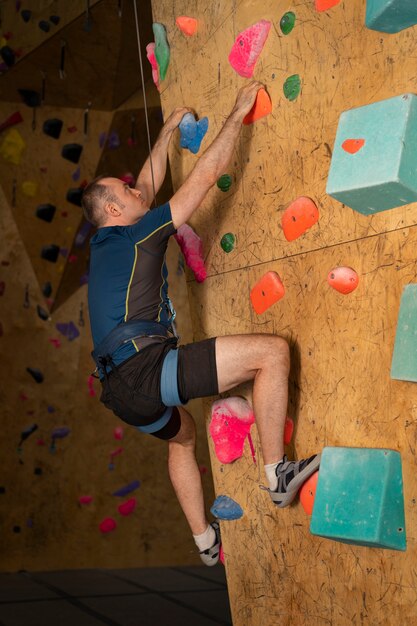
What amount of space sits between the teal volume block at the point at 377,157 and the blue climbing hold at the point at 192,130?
742 millimetres

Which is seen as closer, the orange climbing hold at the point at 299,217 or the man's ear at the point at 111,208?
the orange climbing hold at the point at 299,217

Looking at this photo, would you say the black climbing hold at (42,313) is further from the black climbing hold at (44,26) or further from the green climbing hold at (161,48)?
the green climbing hold at (161,48)

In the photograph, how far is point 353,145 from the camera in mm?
2230

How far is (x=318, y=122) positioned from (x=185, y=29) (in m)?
0.75

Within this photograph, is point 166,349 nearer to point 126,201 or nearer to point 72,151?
point 126,201

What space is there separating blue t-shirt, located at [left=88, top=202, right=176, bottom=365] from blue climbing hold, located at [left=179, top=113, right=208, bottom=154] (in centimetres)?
44

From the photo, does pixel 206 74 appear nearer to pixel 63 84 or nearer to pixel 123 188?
pixel 123 188

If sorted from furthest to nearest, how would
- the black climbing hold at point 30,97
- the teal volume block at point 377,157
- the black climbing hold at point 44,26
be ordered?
the black climbing hold at point 30,97 → the black climbing hold at point 44,26 → the teal volume block at point 377,157

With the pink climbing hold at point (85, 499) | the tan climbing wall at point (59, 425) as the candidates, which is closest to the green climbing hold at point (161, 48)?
the tan climbing wall at point (59, 425)

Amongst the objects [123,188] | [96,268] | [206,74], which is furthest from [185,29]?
[96,268]

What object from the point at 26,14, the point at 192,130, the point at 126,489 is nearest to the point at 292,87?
the point at 192,130

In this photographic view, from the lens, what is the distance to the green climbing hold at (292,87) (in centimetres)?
255

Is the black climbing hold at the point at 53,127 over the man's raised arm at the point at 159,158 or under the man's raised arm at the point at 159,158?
over

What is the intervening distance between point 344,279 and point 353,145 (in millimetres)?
376
